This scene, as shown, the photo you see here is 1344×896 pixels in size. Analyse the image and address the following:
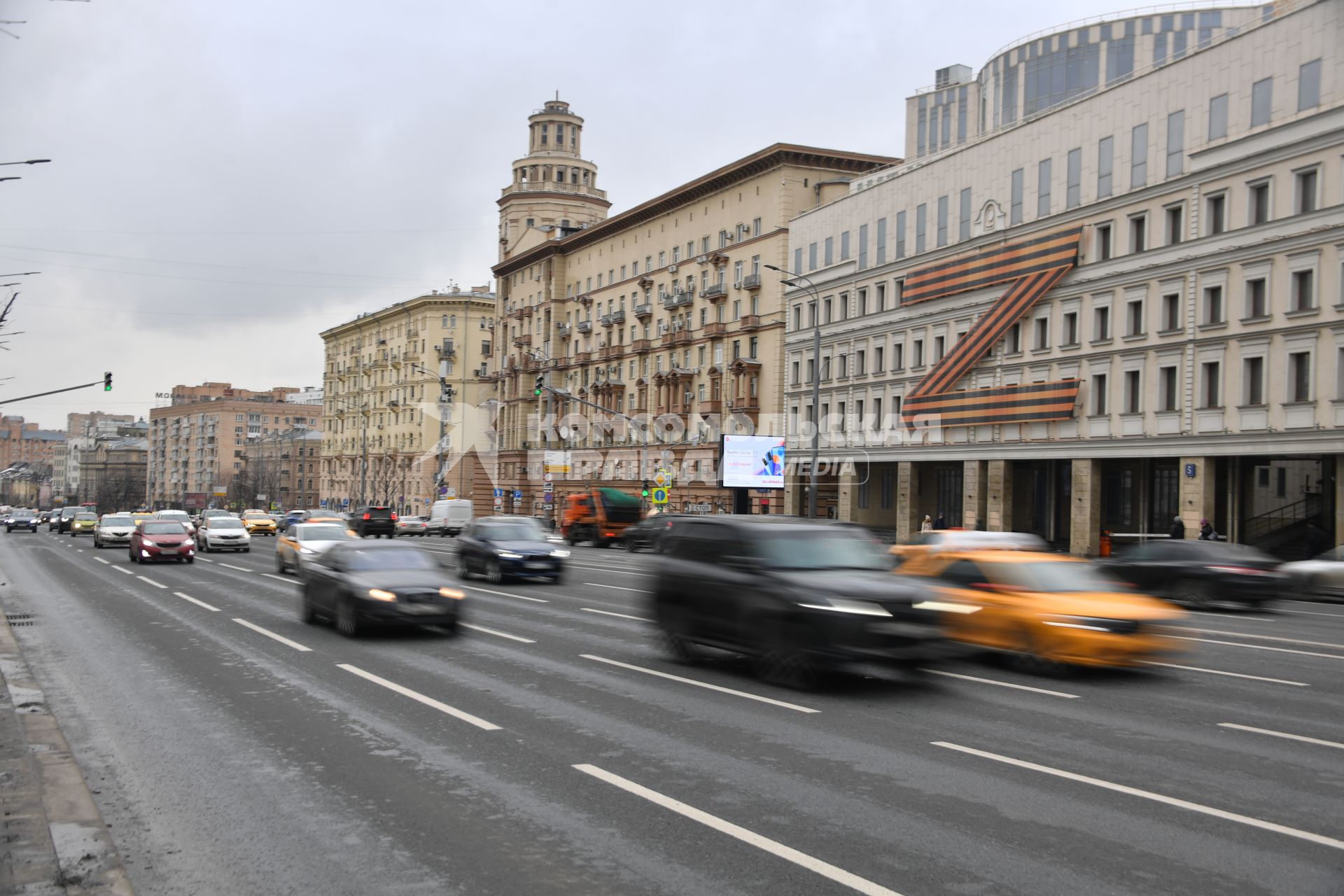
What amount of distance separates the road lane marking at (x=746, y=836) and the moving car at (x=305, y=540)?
2135cm

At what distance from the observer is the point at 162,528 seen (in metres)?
36.2

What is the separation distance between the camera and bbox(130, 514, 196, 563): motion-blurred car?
116 ft

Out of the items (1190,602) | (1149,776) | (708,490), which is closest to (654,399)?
(708,490)

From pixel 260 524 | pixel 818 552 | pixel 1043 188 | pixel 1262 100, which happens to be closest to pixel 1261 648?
pixel 818 552

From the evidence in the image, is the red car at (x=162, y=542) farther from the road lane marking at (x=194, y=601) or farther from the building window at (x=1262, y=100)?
the building window at (x=1262, y=100)

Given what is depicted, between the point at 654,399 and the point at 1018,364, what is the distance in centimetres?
3275

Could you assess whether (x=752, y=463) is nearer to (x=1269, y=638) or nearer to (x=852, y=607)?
(x=1269, y=638)

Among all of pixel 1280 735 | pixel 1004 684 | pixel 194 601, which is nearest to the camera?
pixel 1280 735

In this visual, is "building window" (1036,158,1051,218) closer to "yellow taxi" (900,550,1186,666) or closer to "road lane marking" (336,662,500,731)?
"yellow taxi" (900,550,1186,666)

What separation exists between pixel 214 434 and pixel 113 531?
464 feet

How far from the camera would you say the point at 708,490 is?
68.1 m

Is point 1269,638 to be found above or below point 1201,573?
below

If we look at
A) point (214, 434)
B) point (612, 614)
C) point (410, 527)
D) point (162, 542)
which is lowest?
point (410, 527)

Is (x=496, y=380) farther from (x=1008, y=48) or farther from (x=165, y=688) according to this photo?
(x=165, y=688)
